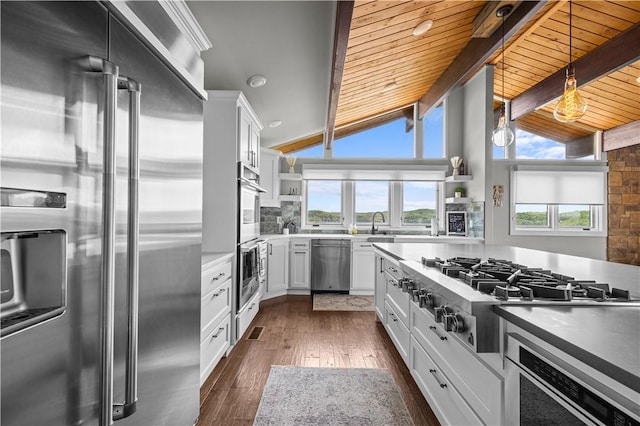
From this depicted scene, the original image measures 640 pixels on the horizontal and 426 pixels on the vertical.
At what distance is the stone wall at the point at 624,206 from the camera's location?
218 inches

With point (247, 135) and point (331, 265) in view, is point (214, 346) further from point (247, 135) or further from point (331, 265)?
point (331, 265)

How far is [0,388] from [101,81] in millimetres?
640

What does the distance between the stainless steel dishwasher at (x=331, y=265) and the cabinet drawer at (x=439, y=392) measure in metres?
2.90

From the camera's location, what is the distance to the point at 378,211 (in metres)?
6.01

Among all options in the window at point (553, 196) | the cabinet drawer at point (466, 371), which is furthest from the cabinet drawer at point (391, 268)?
the window at point (553, 196)

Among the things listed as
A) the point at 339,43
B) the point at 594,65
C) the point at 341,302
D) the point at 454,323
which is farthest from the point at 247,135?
the point at 594,65

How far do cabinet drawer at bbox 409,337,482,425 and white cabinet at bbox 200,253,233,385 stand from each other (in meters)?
1.37

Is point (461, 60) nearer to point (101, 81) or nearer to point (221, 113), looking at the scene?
point (221, 113)

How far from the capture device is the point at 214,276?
8.03ft

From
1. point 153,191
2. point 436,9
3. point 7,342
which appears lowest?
point 7,342

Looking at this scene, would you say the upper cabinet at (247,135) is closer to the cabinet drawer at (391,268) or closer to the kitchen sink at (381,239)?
the cabinet drawer at (391,268)

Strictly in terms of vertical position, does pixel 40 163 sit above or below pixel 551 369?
above

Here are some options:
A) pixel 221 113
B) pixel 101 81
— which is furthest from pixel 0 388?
pixel 221 113

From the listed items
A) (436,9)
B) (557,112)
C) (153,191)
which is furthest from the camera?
(436,9)
